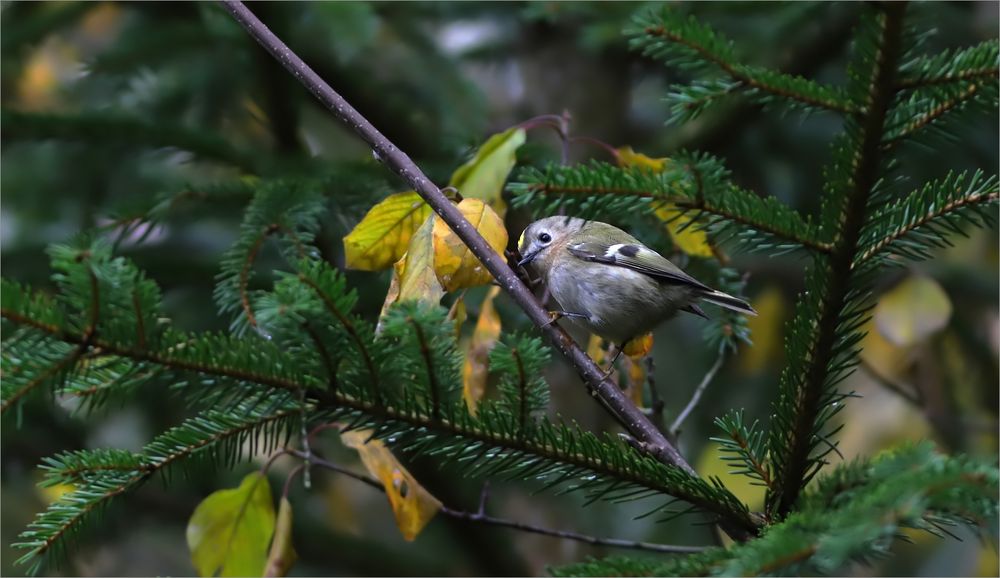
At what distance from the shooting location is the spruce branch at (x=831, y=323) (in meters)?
1.14

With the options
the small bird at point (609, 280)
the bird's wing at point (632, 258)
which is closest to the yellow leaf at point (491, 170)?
the small bird at point (609, 280)

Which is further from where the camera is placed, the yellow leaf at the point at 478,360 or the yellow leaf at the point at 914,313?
the yellow leaf at the point at 914,313

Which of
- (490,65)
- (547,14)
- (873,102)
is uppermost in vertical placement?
(490,65)

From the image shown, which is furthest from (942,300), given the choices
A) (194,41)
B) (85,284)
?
(194,41)

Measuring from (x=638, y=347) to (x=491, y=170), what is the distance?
47 cm

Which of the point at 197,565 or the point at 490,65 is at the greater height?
the point at 490,65

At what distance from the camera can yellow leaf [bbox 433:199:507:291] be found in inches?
56.6

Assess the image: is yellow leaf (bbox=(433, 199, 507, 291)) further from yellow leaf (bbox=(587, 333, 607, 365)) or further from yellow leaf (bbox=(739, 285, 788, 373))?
yellow leaf (bbox=(739, 285, 788, 373))

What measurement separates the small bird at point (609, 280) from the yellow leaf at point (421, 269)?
17.0 inches

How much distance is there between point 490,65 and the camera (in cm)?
416

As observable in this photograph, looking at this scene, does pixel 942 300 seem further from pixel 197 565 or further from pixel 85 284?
pixel 85 284

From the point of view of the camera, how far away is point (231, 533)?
5.08ft

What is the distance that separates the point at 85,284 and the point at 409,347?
1.23 ft

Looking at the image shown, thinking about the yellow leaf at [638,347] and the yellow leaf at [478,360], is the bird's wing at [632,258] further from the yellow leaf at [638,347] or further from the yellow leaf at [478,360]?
the yellow leaf at [478,360]
